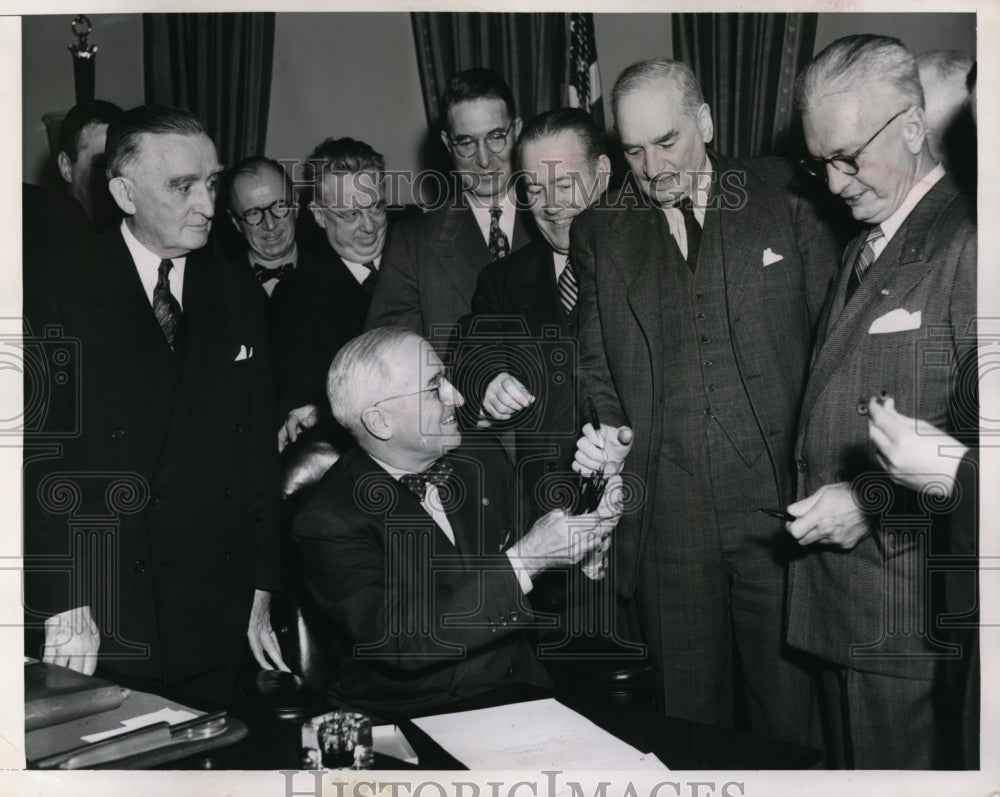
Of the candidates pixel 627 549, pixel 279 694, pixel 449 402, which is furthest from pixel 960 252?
pixel 279 694

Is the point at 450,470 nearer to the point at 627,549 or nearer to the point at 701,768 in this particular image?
the point at 627,549

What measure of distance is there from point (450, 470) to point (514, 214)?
0.92m

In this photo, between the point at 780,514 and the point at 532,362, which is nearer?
the point at 780,514

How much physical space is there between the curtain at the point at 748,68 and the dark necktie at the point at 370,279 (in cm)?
125

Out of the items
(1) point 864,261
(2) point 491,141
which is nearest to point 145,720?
(2) point 491,141

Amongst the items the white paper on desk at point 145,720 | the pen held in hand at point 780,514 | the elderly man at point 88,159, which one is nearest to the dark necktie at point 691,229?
the pen held in hand at point 780,514

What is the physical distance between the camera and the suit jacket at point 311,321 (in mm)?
3408

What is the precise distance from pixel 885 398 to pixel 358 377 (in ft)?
5.15

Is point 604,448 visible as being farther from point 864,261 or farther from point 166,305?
point 166,305

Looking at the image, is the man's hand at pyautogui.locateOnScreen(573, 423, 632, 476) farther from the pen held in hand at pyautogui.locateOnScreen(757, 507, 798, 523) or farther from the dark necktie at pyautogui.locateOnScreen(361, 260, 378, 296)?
the dark necktie at pyautogui.locateOnScreen(361, 260, 378, 296)

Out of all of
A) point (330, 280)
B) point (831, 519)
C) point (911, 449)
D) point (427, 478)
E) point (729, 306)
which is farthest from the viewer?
point (330, 280)

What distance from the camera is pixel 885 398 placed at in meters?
2.89

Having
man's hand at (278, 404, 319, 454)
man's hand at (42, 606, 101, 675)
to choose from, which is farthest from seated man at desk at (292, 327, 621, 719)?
man's hand at (42, 606, 101, 675)

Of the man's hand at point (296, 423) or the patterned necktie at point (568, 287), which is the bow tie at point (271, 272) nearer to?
the man's hand at point (296, 423)
